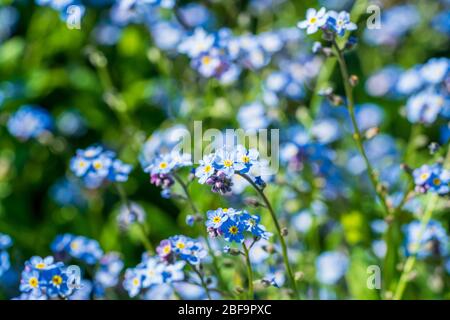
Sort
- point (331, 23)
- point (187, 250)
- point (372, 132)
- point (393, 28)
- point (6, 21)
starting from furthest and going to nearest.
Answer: point (6, 21), point (393, 28), point (372, 132), point (331, 23), point (187, 250)

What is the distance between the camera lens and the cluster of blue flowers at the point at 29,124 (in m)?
4.82

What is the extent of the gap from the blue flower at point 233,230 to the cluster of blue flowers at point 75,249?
1096mm

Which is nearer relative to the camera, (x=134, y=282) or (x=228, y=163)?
(x=228, y=163)

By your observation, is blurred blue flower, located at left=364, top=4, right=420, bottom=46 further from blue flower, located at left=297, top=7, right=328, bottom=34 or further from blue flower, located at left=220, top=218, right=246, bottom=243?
blue flower, located at left=220, top=218, right=246, bottom=243

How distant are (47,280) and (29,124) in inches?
80.1

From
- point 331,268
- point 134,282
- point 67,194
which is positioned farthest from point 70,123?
point 134,282

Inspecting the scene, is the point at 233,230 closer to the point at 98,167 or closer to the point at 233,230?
the point at 233,230

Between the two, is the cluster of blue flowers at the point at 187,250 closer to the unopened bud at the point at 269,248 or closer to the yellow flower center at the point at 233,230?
the yellow flower center at the point at 233,230

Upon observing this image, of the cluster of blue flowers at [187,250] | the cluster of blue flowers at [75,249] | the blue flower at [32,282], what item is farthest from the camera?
the cluster of blue flowers at [75,249]

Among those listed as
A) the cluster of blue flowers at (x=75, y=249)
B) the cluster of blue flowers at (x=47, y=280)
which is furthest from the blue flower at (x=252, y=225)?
the cluster of blue flowers at (x=75, y=249)

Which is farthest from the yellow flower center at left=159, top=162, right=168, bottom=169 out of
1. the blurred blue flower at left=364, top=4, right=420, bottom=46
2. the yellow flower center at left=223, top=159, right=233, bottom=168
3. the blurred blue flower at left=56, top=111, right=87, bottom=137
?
the blurred blue flower at left=364, top=4, right=420, bottom=46

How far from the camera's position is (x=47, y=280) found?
3039 millimetres
